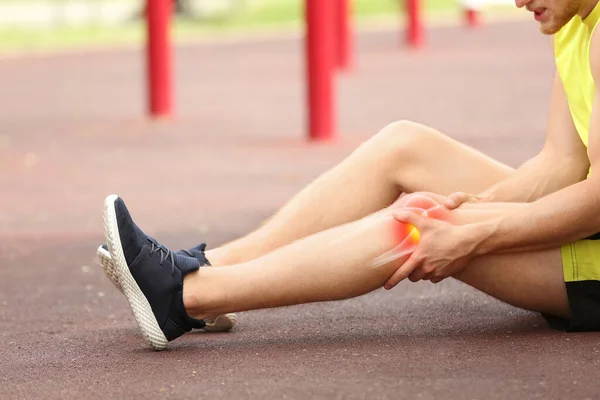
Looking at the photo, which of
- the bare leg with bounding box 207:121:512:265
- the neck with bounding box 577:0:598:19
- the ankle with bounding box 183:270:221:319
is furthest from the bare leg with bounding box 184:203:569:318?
the neck with bounding box 577:0:598:19

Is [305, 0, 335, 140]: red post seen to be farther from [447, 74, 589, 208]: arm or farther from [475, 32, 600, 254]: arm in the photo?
[475, 32, 600, 254]: arm

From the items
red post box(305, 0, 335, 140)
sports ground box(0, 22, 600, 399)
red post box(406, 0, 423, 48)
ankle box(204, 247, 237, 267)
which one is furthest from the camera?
red post box(406, 0, 423, 48)

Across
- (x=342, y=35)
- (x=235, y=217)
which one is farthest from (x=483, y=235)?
(x=342, y=35)

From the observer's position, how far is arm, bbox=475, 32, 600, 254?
3.47 meters

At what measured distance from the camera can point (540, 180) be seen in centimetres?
396

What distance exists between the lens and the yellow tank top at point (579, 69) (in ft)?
12.0

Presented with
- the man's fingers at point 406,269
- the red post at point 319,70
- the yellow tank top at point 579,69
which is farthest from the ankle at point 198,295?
the red post at point 319,70

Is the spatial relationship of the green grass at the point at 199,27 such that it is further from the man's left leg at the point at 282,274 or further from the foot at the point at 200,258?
the man's left leg at the point at 282,274

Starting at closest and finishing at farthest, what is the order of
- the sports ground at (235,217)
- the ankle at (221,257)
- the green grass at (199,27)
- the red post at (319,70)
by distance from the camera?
the sports ground at (235,217) → the ankle at (221,257) → the red post at (319,70) → the green grass at (199,27)

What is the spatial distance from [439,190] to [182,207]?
3.45 m

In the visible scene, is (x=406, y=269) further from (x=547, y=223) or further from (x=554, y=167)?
(x=554, y=167)

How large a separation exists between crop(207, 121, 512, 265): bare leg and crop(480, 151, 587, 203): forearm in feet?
0.22

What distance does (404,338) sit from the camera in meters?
3.80

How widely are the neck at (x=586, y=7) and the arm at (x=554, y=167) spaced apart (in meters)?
0.31
